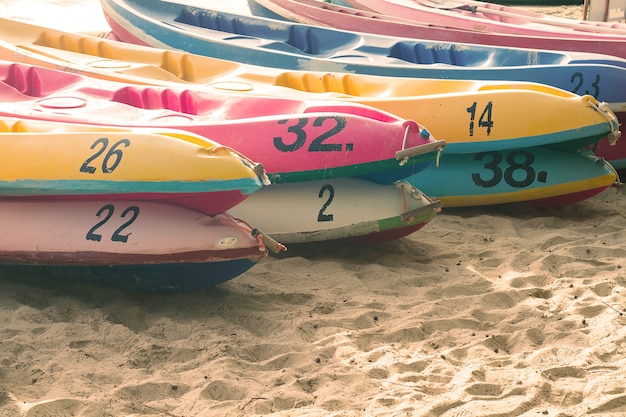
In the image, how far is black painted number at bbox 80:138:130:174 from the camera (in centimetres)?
343

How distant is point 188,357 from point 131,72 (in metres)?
2.15

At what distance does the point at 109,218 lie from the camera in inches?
138

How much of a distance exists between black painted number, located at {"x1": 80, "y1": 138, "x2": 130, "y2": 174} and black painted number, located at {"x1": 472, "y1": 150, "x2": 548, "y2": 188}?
198cm

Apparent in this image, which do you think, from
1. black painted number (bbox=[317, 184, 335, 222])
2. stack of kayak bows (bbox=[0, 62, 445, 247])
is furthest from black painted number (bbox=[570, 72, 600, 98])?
black painted number (bbox=[317, 184, 335, 222])

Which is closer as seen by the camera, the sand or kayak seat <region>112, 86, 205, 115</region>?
the sand

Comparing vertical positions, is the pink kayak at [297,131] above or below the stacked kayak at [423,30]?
below

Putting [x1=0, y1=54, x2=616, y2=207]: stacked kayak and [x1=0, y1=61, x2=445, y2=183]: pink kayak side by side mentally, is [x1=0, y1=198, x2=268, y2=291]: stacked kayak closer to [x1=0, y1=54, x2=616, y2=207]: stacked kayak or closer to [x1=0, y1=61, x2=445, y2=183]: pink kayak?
[x1=0, y1=61, x2=445, y2=183]: pink kayak

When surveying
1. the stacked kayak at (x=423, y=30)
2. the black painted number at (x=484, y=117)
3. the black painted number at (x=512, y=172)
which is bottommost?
the black painted number at (x=512, y=172)

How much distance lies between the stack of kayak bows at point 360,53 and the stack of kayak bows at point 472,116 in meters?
0.04

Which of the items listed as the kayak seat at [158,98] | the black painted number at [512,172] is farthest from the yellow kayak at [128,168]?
the black painted number at [512,172]

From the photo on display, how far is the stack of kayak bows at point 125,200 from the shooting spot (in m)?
3.40

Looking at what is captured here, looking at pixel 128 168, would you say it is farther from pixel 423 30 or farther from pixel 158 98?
pixel 423 30

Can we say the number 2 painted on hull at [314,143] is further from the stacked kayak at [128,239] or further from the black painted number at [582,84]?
the black painted number at [582,84]

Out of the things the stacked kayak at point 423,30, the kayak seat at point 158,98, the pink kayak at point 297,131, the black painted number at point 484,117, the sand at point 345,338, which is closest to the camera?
the sand at point 345,338
